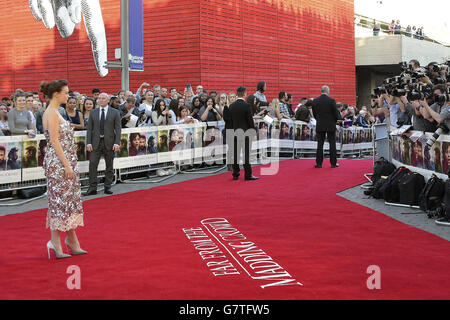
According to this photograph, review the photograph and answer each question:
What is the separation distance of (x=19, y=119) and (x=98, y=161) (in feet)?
5.30

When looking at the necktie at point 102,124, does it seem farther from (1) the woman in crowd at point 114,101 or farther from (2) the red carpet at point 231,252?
(2) the red carpet at point 231,252

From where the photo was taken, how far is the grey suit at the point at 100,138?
12.0 meters

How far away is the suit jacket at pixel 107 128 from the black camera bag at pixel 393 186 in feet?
16.2

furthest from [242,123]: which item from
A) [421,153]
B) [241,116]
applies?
[421,153]

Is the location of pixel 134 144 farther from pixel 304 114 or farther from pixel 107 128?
pixel 304 114

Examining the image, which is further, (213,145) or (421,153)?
(213,145)

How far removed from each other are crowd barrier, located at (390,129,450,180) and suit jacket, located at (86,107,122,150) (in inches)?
199

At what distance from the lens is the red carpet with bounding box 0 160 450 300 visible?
5.58 metres

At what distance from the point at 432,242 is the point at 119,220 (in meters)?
4.30

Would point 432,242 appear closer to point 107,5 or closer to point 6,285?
point 6,285

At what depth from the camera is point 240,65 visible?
23.3m

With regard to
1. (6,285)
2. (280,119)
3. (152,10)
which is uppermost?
(152,10)

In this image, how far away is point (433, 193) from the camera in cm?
931
